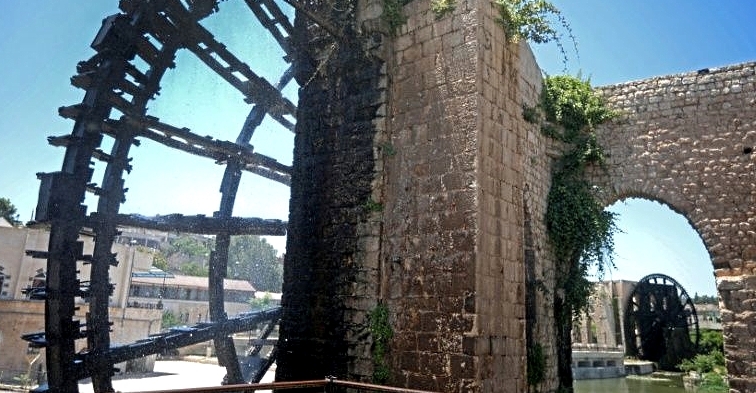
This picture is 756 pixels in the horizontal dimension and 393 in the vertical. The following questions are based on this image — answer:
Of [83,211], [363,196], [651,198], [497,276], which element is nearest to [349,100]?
[363,196]

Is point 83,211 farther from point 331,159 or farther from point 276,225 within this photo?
point 331,159

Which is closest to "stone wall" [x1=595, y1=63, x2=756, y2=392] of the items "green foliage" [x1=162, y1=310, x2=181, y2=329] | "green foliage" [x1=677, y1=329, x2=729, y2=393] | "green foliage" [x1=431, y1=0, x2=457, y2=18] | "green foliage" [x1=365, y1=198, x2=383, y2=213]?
"green foliage" [x1=431, y1=0, x2=457, y2=18]

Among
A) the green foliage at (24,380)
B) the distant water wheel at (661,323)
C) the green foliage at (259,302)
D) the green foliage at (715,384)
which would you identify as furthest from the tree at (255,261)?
the green foliage at (715,384)

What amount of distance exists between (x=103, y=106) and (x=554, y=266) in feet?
24.5

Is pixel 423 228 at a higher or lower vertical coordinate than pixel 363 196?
lower

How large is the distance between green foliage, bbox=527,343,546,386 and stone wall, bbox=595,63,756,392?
123 inches

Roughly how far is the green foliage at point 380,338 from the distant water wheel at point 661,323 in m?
22.6

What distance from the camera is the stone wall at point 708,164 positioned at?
22.4 feet

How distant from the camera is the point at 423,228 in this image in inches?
Answer: 178

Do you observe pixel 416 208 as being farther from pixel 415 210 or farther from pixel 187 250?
pixel 187 250

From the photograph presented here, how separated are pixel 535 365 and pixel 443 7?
170 inches

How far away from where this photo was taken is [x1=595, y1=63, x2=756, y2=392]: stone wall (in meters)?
6.84

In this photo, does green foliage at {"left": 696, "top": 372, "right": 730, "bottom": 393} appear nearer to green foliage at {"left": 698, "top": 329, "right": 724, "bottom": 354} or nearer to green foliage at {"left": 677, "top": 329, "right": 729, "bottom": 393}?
green foliage at {"left": 677, "top": 329, "right": 729, "bottom": 393}

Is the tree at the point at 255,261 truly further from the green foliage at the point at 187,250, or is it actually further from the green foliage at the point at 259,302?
the green foliage at the point at 259,302
